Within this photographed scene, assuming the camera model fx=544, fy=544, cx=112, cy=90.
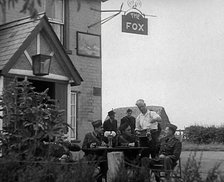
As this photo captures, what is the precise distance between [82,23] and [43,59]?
3.90 metres

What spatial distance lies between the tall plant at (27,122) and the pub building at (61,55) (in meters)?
0.79

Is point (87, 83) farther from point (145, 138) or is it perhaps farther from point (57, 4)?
point (145, 138)

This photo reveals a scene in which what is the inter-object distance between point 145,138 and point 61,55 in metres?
3.12

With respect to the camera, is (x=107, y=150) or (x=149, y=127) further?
(x=149, y=127)

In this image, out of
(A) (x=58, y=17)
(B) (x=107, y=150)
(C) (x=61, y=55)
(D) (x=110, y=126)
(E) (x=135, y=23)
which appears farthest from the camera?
(A) (x=58, y=17)

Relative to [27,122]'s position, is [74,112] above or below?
above

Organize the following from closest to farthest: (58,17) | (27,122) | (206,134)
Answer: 1. (27,122)
2. (58,17)
3. (206,134)

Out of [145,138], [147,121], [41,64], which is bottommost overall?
[145,138]

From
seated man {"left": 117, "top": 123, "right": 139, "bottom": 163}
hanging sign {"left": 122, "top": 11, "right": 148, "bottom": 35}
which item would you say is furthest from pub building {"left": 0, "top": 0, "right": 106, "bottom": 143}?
seated man {"left": 117, "top": 123, "right": 139, "bottom": 163}

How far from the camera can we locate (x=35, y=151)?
7.85 metres

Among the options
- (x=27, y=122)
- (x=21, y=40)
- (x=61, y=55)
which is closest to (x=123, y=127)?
(x=61, y=55)

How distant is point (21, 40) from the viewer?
488 inches

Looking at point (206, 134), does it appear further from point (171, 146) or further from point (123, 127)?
point (171, 146)

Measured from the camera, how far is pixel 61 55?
13070 mm
